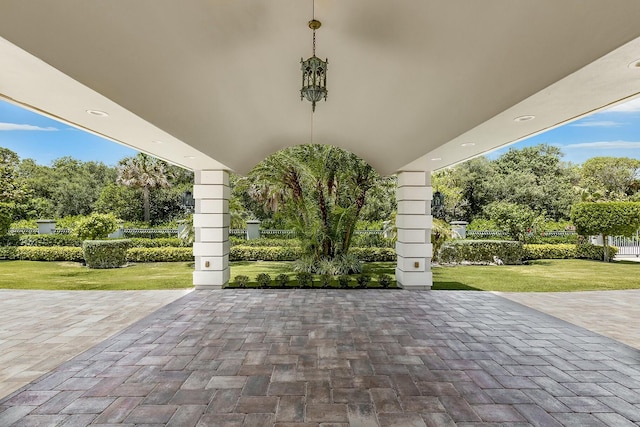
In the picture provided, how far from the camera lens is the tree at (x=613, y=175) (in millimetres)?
30469

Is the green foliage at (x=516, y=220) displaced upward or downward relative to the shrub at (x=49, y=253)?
upward

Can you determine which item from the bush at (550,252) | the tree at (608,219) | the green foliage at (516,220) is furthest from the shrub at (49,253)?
the tree at (608,219)

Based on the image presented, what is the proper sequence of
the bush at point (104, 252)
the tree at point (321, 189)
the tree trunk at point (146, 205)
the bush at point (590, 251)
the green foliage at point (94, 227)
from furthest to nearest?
the tree trunk at point (146, 205)
the bush at point (590, 251)
the green foliage at point (94, 227)
the bush at point (104, 252)
the tree at point (321, 189)

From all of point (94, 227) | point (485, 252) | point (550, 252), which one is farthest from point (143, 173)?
point (550, 252)

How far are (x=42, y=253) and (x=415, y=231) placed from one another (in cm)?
1590

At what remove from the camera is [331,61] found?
431 centimetres

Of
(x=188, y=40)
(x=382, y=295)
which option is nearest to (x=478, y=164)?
(x=382, y=295)

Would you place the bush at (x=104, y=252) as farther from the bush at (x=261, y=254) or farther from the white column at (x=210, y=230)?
the white column at (x=210, y=230)

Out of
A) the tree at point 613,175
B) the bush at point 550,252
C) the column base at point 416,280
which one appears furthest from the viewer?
the tree at point 613,175

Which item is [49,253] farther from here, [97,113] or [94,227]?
[97,113]

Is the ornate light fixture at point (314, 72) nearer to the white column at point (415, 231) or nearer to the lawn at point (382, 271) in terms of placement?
the white column at point (415, 231)

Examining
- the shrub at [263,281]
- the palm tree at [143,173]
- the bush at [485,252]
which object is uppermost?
the palm tree at [143,173]

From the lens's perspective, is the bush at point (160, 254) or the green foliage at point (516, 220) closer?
the bush at point (160, 254)

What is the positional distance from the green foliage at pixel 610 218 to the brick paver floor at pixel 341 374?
1219 centimetres
